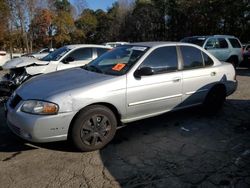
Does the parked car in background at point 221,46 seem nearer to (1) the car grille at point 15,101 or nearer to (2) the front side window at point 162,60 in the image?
(2) the front side window at point 162,60

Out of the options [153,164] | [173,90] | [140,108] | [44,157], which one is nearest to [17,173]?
[44,157]

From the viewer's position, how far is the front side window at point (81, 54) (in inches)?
356

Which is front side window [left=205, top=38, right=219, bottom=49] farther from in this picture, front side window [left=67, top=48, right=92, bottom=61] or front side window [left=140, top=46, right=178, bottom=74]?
front side window [left=140, top=46, right=178, bottom=74]

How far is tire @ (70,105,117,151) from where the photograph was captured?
4270mm

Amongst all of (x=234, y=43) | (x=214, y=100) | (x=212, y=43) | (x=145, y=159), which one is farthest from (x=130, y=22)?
(x=145, y=159)

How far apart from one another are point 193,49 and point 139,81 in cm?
160

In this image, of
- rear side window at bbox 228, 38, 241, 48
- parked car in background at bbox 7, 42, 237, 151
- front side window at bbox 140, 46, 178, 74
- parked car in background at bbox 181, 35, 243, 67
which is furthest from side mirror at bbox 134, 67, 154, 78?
rear side window at bbox 228, 38, 241, 48

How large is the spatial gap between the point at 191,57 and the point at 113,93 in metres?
1.99

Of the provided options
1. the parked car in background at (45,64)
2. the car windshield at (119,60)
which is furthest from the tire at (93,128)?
the parked car in background at (45,64)

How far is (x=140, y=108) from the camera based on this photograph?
492cm

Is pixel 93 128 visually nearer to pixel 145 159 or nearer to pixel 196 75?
pixel 145 159

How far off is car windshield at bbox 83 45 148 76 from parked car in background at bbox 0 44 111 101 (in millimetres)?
3211

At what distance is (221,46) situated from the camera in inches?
531

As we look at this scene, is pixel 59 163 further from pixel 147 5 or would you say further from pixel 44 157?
pixel 147 5
